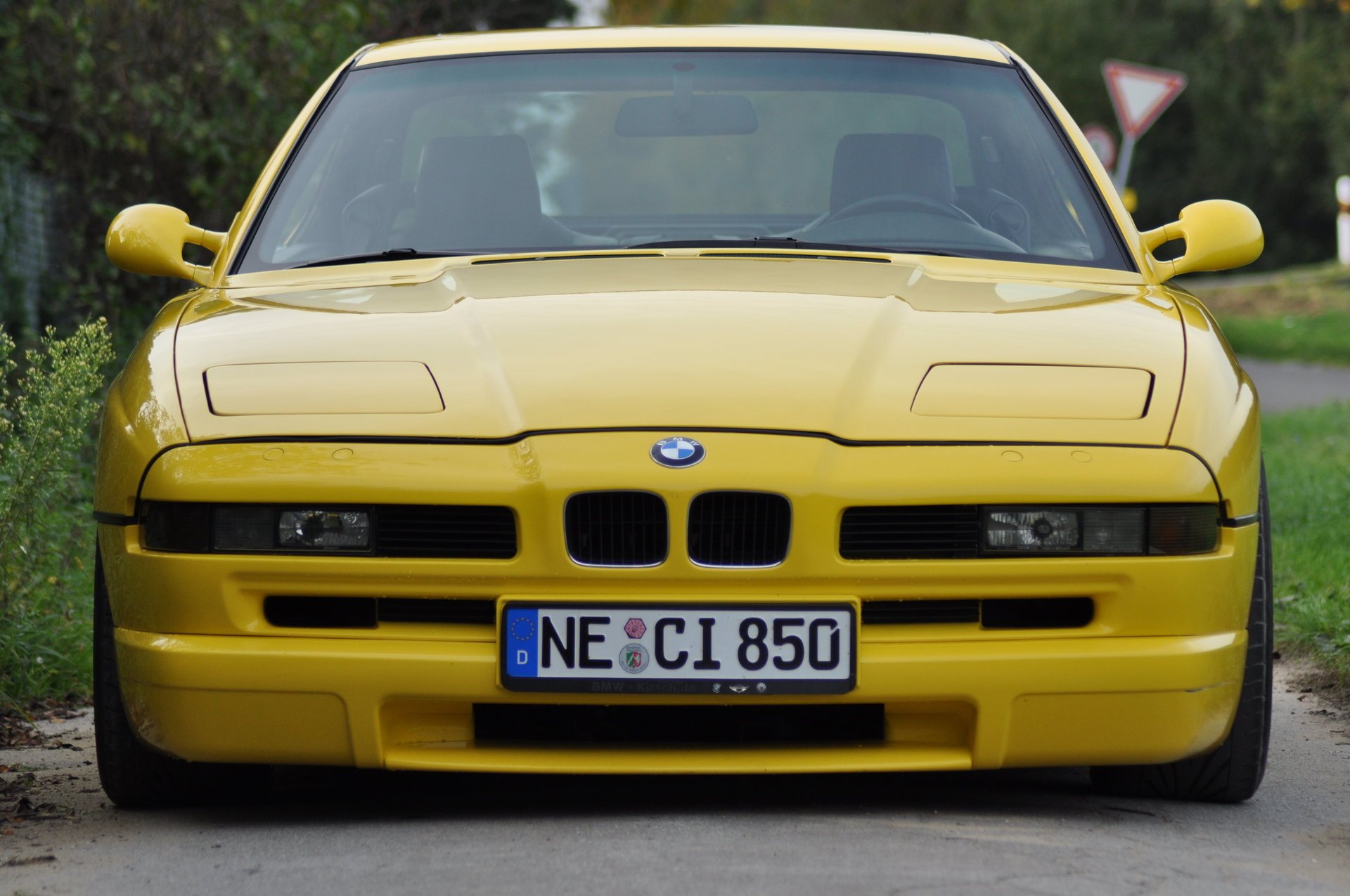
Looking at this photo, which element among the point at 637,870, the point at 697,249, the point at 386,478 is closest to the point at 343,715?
the point at 386,478

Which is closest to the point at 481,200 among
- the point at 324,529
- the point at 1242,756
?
the point at 324,529

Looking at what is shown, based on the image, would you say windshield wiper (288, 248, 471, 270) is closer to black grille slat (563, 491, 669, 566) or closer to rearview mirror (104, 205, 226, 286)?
rearview mirror (104, 205, 226, 286)

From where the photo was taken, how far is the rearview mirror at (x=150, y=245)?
412cm

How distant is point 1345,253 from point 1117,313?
67.4 feet

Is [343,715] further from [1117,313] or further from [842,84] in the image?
[842,84]

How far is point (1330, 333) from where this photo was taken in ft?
54.3

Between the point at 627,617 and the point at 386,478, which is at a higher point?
the point at 386,478

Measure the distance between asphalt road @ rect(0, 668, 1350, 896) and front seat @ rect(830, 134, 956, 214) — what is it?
1.35 m

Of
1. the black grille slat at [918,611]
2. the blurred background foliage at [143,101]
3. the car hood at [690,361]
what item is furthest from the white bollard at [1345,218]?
the black grille slat at [918,611]

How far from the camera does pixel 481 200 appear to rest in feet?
13.9

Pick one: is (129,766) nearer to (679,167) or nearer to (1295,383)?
(679,167)

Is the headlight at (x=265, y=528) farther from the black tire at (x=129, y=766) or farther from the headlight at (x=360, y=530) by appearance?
the black tire at (x=129, y=766)

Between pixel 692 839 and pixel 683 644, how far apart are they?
0.30 meters

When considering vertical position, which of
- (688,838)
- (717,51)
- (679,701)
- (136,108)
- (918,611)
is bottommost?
(136,108)
